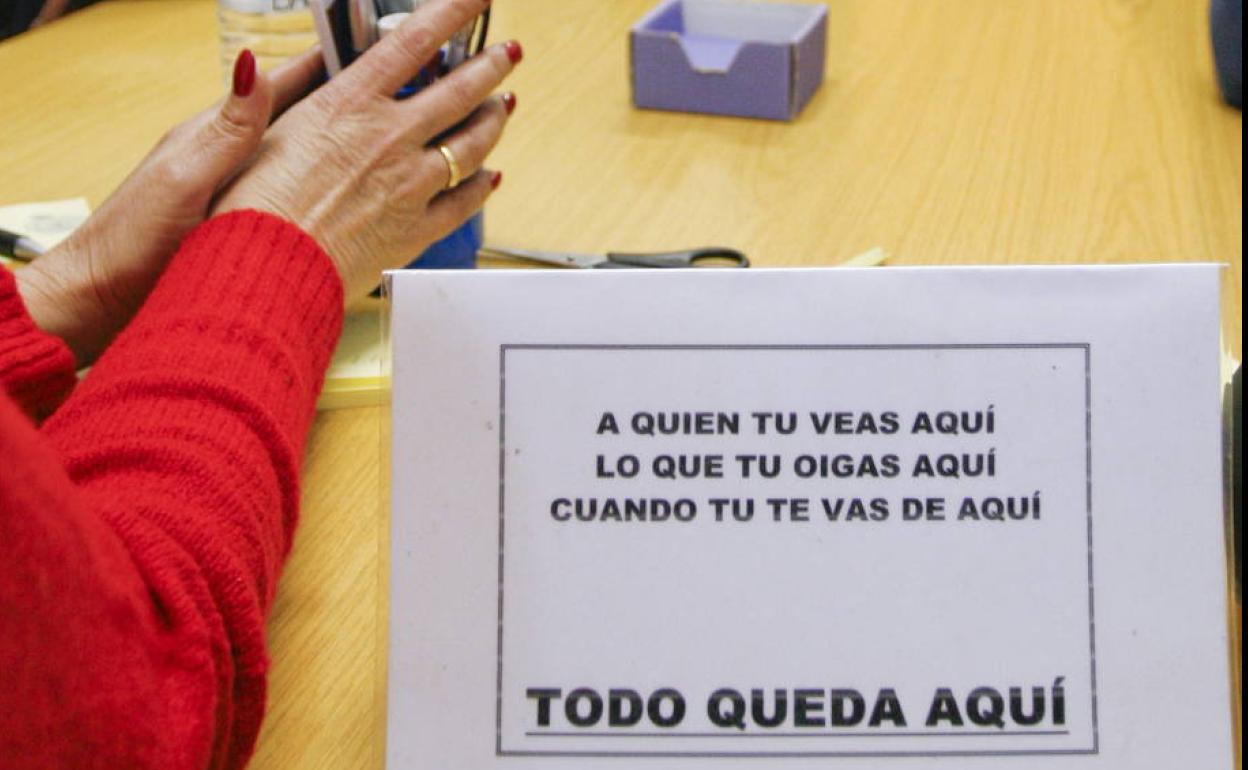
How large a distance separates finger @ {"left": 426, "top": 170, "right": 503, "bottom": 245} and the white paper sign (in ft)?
1.60

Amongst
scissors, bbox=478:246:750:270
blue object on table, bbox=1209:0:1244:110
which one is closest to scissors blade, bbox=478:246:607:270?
scissors, bbox=478:246:750:270

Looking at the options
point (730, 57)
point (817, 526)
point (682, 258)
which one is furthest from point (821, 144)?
point (817, 526)

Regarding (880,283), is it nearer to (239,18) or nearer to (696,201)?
(696,201)

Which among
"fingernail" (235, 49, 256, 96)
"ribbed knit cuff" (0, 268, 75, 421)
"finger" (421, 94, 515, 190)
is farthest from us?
"finger" (421, 94, 515, 190)

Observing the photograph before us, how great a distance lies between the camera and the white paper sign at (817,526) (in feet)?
1.64

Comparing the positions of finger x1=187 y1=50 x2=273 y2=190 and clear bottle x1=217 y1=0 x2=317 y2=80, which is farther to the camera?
clear bottle x1=217 y1=0 x2=317 y2=80

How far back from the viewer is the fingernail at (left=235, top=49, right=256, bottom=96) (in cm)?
86

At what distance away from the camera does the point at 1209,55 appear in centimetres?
147

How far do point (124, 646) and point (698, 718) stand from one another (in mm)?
193

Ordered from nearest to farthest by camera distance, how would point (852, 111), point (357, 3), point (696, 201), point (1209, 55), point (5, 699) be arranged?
1. point (5, 699)
2. point (357, 3)
3. point (696, 201)
4. point (852, 111)
5. point (1209, 55)

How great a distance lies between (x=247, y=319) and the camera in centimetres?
67

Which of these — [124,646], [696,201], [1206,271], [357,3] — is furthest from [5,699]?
[696,201]

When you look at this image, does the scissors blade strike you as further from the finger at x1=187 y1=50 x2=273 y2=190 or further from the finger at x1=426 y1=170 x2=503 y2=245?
the finger at x1=187 y1=50 x2=273 y2=190

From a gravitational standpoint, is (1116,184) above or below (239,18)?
below
